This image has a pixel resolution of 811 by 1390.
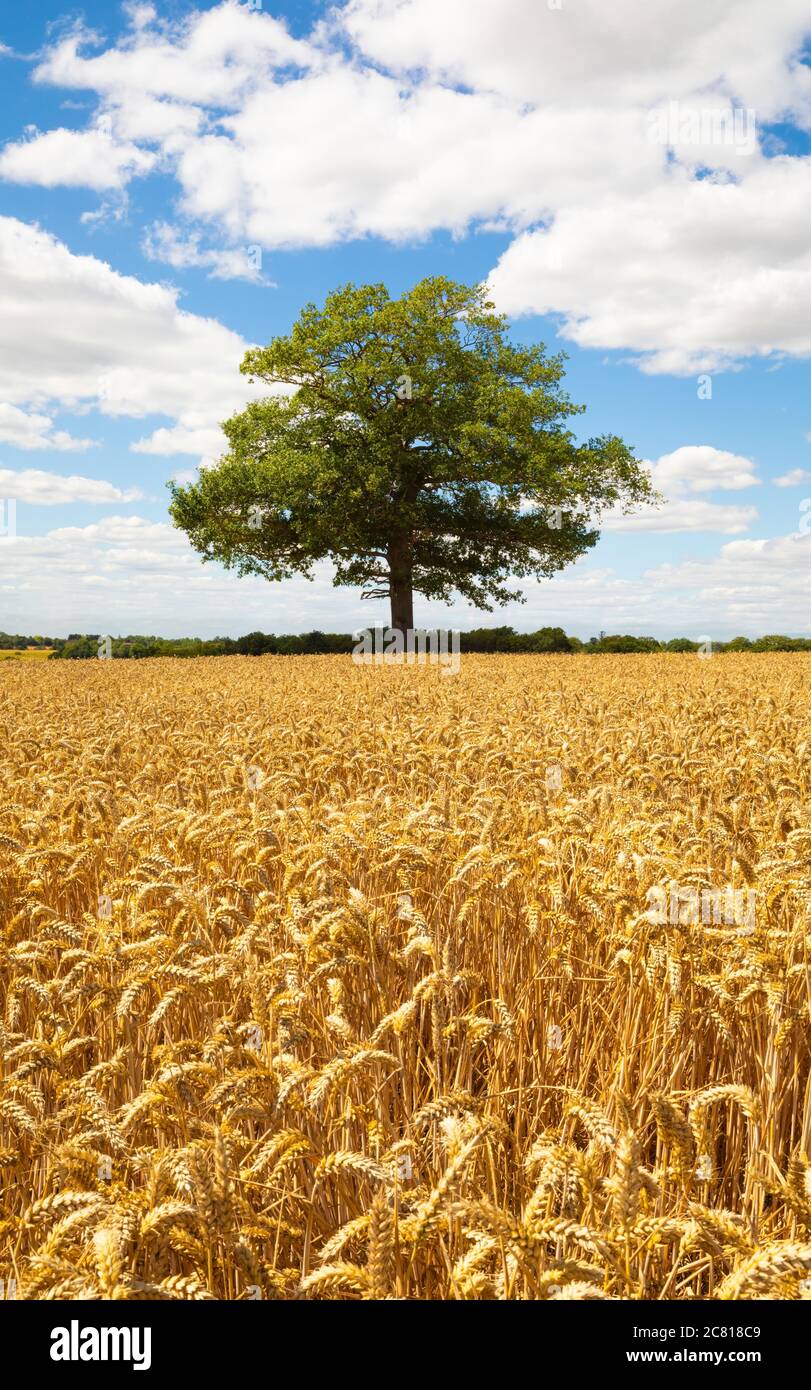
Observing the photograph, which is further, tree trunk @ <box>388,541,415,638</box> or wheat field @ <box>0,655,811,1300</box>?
tree trunk @ <box>388,541,415,638</box>

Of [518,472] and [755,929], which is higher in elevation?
[518,472]

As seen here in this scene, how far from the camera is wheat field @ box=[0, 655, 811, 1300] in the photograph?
74.5 inches

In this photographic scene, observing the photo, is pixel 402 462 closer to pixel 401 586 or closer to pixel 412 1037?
pixel 401 586

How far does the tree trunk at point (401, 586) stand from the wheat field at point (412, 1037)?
1071 inches

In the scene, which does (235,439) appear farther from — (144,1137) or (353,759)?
(144,1137)

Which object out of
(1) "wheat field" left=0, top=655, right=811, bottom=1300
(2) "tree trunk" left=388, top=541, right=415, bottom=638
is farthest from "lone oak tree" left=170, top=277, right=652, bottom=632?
(1) "wheat field" left=0, top=655, right=811, bottom=1300

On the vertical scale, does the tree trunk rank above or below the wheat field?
above

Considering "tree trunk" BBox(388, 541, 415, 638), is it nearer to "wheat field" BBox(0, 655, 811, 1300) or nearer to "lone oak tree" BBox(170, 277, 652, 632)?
"lone oak tree" BBox(170, 277, 652, 632)

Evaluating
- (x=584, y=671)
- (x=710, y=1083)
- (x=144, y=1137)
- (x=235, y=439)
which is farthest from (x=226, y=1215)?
(x=235, y=439)

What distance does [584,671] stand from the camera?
20.6 metres

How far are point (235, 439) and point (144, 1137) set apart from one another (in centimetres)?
3494

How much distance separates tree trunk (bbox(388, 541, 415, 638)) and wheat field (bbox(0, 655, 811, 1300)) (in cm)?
2721

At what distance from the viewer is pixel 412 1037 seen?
10.6 ft

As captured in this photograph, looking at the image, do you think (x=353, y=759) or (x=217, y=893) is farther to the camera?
(x=353, y=759)
